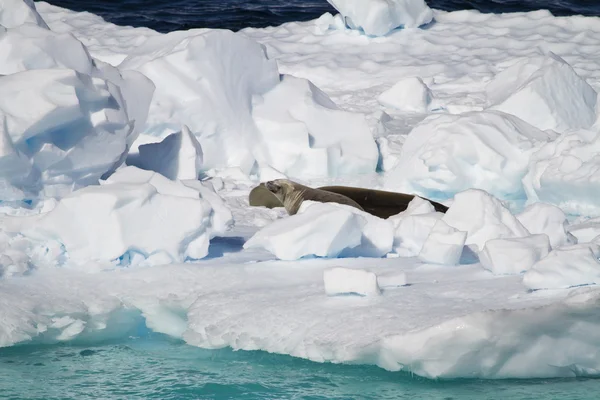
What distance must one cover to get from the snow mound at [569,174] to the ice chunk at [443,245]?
162 centimetres

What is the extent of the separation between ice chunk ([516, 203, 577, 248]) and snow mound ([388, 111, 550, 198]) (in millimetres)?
1513

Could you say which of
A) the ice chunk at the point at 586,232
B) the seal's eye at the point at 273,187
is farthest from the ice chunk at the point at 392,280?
the seal's eye at the point at 273,187

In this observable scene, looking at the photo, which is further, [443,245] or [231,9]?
[231,9]

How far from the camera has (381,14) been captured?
9.75m

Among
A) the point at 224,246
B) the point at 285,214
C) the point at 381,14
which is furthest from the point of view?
the point at 381,14

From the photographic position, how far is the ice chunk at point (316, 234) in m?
4.17

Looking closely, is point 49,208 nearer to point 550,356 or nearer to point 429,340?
point 429,340

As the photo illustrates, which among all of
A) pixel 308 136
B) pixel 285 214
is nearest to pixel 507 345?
pixel 285 214

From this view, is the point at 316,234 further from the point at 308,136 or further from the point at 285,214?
the point at 308,136

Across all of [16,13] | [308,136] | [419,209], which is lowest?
[308,136]

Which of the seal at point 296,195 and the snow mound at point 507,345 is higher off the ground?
the snow mound at point 507,345

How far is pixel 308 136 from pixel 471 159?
3.83 ft

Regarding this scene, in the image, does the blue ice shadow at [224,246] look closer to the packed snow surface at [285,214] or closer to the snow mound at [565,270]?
the packed snow surface at [285,214]

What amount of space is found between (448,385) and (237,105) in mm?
3642
